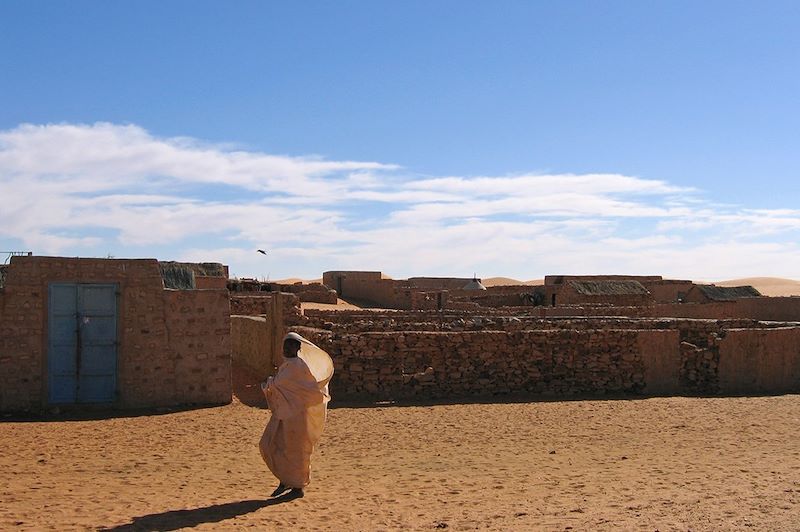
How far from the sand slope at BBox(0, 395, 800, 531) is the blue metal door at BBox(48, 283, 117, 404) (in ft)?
3.51

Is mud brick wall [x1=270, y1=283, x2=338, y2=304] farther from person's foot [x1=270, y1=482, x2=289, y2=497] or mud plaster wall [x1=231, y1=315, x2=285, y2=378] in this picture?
person's foot [x1=270, y1=482, x2=289, y2=497]

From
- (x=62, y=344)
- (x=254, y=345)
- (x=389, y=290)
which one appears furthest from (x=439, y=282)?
(x=62, y=344)

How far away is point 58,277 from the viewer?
559 inches

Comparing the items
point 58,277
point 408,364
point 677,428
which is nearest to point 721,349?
point 677,428

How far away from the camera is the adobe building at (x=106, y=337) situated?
1388 centimetres

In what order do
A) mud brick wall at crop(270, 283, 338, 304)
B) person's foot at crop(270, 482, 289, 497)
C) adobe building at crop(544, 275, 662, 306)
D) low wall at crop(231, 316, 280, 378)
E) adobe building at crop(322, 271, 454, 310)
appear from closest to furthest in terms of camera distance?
person's foot at crop(270, 482, 289, 497) < low wall at crop(231, 316, 280, 378) < adobe building at crop(544, 275, 662, 306) < adobe building at crop(322, 271, 454, 310) < mud brick wall at crop(270, 283, 338, 304)

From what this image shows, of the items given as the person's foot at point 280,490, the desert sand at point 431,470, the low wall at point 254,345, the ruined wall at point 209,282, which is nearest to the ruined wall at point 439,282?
the ruined wall at point 209,282

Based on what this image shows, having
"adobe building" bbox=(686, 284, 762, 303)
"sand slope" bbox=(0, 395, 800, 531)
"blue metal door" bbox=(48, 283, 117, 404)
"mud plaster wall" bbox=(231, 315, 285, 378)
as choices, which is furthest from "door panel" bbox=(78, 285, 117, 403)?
"adobe building" bbox=(686, 284, 762, 303)

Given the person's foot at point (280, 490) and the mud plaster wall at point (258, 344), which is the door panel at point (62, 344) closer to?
the mud plaster wall at point (258, 344)

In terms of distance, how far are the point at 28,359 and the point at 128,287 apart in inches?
78.8

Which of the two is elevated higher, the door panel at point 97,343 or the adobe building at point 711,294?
the adobe building at point 711,294

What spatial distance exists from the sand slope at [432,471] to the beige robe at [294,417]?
0.38 meters

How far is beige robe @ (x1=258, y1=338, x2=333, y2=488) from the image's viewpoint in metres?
8.40

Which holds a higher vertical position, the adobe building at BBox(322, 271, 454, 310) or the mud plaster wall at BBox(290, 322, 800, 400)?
the adobe building at BBox(322, 271, 454, 310)
